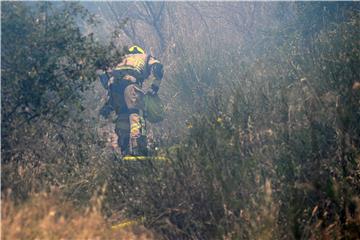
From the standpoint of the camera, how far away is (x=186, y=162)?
511cm

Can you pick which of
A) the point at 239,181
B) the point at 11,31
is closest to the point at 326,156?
the point at 239,181

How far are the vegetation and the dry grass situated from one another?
0.01 metres

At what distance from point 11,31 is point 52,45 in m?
0.56

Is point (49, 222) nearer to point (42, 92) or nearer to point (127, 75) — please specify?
point (42, 92)

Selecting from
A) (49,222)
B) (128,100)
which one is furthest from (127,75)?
(49,222)

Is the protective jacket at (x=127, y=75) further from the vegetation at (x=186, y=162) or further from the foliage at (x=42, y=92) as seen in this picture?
the foliage at (x=42, y=92)

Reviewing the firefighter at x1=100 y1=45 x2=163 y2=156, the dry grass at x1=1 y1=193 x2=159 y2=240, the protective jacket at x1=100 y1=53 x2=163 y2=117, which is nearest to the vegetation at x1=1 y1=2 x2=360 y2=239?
the dry grass at x1=1 y1=193 x2=159 y2=240

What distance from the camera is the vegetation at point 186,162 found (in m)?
3.81

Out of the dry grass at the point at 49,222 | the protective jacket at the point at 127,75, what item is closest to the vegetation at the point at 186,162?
the dry grass at the point at 49,222

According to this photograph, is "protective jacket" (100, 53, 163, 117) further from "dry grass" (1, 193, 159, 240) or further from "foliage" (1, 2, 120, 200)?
A: "dry grass" (1, 193, 159, 240)

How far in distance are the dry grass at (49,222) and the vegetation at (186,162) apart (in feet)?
0.04

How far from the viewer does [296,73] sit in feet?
28.2

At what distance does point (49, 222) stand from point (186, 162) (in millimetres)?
2006

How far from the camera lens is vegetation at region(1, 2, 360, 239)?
150 inches
